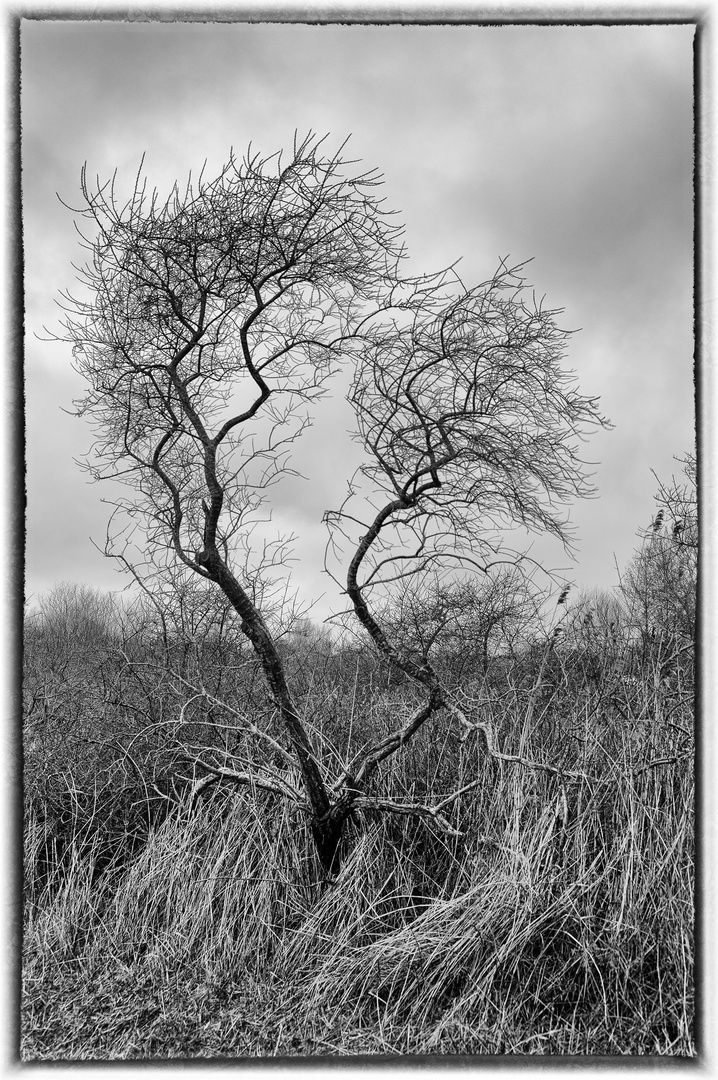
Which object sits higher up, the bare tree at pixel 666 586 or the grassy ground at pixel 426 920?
the bare tree at pixel 666 586

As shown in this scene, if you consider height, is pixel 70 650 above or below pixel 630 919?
above

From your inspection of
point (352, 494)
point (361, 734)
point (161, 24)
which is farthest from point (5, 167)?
point (361, 734)

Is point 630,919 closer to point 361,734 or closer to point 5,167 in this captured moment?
point 361,734

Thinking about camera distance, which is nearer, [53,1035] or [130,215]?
[53,1035]

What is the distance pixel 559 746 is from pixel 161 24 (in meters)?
3.57

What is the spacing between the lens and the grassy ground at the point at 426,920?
10.1 ft

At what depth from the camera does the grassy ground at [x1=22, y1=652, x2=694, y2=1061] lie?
3.07m

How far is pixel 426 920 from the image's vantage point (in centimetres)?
340

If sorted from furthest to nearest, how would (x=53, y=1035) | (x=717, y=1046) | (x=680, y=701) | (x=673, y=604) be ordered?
(x=673, y=604)
(x=680, y=701)
(x=53, y=1035)
(x=717, y=1046)

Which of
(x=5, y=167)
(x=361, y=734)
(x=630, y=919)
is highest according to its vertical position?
(x=5, y=167)

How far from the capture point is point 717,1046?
246 centimetres

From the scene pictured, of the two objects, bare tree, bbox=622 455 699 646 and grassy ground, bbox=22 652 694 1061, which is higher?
bare tree, bbox=622 455 699 646

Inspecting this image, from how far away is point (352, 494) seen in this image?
3.51m

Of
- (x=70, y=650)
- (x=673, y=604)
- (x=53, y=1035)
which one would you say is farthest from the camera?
(x=70, y=650)
